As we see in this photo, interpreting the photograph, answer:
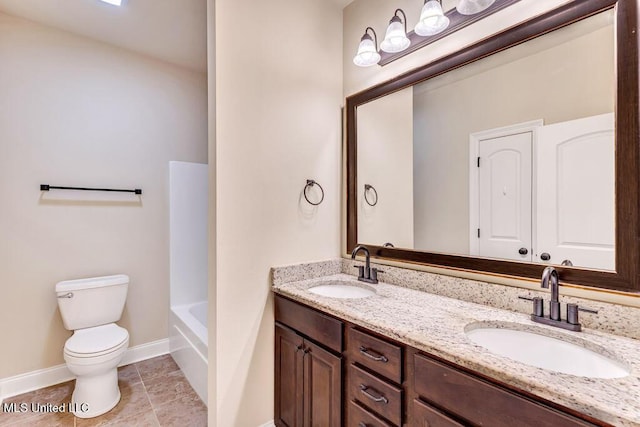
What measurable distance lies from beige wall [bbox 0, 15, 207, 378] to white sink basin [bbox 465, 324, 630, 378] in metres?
2.64

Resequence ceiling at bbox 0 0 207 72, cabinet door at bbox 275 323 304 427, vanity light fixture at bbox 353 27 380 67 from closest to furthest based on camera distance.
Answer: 1. cabinet door at bbox 275 323 304 427
2. vanity light fixture at bbox 353 27 380 67
3. ceiling at bbox 0 0 207 72

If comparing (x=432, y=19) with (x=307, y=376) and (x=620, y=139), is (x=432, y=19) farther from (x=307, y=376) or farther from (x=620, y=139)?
(x=307, y=376)

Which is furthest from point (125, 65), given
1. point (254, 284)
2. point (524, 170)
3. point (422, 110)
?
point (524, 170)

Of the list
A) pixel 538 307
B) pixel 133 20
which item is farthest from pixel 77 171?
pixel 538 307

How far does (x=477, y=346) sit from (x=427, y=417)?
29 cm

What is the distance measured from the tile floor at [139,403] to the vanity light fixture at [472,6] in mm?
2637

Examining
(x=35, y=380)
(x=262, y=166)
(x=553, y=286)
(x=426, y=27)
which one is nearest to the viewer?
(x=553, y=286)

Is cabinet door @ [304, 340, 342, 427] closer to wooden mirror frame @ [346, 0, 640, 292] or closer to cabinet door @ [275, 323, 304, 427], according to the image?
cabinet door @ [275, 323, 304, 427]

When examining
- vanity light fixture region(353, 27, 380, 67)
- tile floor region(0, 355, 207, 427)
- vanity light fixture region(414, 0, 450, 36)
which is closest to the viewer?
vanity light fixture region(414, 0, 450, 36)

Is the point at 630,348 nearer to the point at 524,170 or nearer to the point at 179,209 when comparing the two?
the point at 524,170

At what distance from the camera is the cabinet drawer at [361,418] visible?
116 centimetres

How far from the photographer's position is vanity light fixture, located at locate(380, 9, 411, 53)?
62.4 inches

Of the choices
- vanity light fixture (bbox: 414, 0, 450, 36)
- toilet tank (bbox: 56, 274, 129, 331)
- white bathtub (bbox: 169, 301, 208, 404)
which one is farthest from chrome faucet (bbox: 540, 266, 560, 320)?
toilet tank (bbox: 56, 274, 129, 331)

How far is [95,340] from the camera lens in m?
2.05
